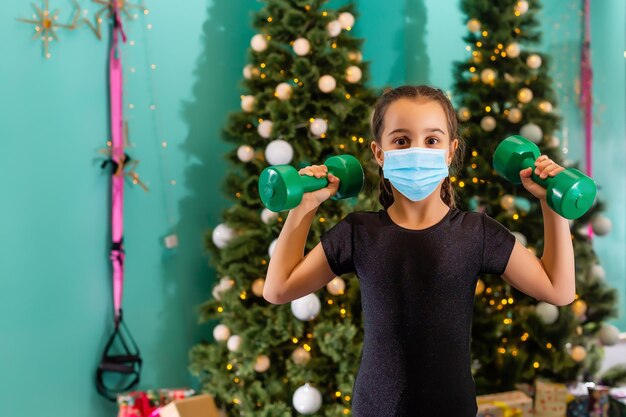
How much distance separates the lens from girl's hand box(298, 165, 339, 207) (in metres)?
1.65

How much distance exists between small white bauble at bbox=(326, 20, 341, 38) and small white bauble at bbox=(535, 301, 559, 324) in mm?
1457

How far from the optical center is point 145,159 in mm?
3465

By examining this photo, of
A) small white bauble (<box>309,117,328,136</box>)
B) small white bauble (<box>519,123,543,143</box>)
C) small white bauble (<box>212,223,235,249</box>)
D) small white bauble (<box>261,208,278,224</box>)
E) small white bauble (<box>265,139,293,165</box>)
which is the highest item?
small white bauble (<box>309,117,328,136</box>)

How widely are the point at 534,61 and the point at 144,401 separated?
2.22 meters

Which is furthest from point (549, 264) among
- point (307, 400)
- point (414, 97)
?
point (307, 400)

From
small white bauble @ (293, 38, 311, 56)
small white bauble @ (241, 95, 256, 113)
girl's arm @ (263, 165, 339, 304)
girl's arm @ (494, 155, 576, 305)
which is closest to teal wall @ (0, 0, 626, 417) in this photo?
small white bauble @ (241, 95, 256, 113)

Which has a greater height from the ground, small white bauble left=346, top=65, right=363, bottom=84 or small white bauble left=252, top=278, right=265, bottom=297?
small white bauble left=346, top=65, right=363, bottom=84

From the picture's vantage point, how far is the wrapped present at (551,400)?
3322mm

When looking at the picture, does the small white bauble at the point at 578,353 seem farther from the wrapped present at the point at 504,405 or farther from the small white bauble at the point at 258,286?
the small white bauble at the point at 258,286

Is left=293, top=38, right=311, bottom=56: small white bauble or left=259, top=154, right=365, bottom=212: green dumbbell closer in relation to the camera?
left=259, top=154, right=365, bottom=212: green dumbbell

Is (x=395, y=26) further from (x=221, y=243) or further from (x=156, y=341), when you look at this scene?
(x=156, y=341)

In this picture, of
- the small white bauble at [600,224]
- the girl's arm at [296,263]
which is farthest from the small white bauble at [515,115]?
the girl's arm at [296,263]

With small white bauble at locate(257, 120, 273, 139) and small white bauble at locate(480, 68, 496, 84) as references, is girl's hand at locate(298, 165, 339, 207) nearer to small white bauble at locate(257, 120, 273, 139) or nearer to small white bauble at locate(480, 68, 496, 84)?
small white bauble at locate(257, 120, 273, 139)

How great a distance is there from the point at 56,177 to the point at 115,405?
103 centimetres
